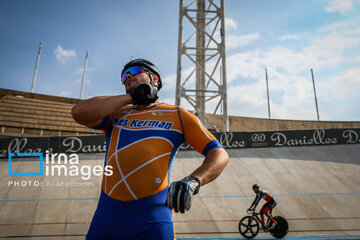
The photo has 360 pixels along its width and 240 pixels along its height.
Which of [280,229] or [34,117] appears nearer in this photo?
[280,229]

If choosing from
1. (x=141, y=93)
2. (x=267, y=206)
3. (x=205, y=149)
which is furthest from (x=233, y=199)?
(x=141, y=93)

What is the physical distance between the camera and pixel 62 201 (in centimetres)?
761

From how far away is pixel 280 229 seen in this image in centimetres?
673

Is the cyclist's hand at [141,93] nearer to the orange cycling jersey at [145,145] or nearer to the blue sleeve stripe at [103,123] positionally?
the orange cycling jersey at [145,145]

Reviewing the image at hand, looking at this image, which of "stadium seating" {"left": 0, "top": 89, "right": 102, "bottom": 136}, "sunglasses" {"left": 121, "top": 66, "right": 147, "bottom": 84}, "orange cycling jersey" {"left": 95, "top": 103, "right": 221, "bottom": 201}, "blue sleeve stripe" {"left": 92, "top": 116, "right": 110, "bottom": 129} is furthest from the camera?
"stadium seating" {"left": 0, "top": 89, "right": 102, "bottom": 136}

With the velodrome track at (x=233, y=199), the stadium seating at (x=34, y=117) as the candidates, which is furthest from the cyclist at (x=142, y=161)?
the stadium seating at (x=34, y=117)

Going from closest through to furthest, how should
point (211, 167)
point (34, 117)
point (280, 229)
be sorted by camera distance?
point (211, 167)
point (280, 229)
point (34, 117)

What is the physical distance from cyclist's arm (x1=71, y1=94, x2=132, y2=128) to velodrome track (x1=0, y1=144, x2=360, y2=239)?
594cm

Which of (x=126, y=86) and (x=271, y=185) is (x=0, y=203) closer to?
(x=126, y=86)

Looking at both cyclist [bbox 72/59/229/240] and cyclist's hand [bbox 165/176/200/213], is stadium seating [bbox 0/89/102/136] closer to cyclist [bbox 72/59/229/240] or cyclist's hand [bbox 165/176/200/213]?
cyclist [bbox 72/59/229/240]

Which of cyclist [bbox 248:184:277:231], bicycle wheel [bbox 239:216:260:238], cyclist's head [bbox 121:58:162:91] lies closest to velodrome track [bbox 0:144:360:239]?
bicycle wheel [bbox 239:216:260:238]

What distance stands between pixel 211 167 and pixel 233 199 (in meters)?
7.74

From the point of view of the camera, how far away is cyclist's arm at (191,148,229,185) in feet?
4.39

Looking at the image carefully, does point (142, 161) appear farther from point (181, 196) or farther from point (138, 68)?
point (138, 68)
